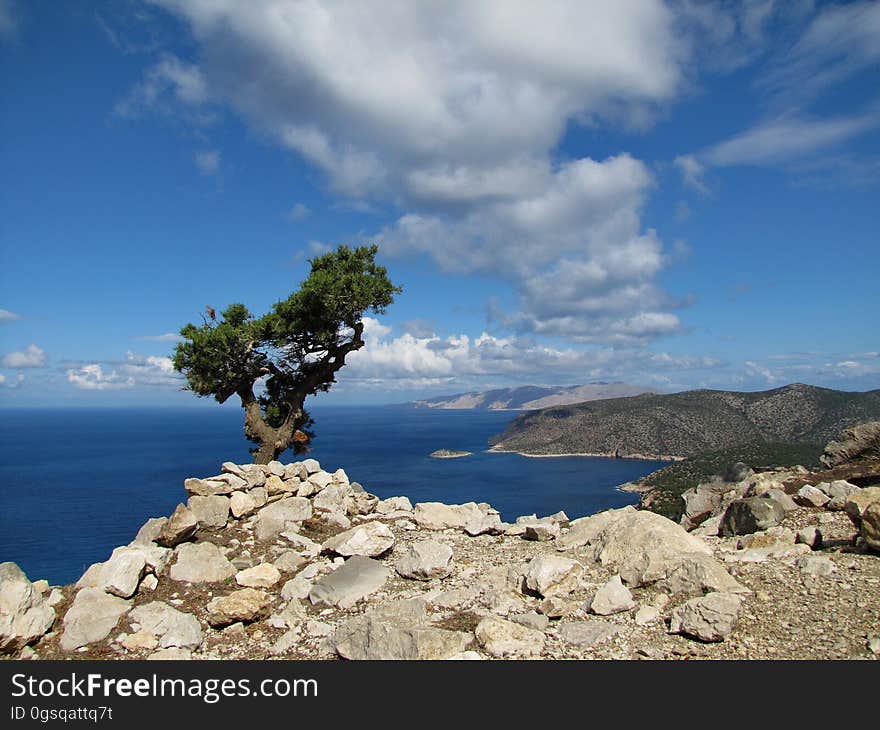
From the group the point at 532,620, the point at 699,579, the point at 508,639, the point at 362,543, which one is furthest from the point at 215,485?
the point at 699,579

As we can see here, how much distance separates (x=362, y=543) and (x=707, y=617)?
771cm

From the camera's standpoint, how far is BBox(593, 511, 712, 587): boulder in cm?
984

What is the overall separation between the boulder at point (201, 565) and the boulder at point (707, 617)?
9232 mm

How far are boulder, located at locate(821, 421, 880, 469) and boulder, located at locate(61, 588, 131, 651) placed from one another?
2484cm

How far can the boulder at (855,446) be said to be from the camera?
801 inches

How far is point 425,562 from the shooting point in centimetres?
1152

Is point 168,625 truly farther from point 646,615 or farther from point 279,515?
point 646,615

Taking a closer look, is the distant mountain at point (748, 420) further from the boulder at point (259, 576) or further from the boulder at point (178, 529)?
the boulder at point (178, 529)

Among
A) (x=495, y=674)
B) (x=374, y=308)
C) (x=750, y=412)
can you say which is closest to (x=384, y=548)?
(x=495, y=674)

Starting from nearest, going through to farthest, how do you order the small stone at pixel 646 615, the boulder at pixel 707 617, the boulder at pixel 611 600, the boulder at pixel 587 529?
the boulder at pixel 707 617, the small stone at pixel 646 615, the boulder at pixel 611 600, the boulder at pixel 587 529

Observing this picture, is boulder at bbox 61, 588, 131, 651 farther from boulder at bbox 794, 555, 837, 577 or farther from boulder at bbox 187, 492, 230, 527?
boulder at bbox 794, 555, 837, 577

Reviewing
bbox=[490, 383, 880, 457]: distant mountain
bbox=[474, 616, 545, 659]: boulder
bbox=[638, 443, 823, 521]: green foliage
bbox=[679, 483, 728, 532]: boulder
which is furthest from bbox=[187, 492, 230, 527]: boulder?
bbox=[490, 383, 880, 457]: distant mountain

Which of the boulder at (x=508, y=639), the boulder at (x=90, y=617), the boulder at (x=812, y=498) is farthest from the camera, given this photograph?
the boulder at (x=812, y=498)

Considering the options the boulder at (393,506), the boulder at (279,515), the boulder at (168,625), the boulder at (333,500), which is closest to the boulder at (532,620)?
the boulder at (168,625)
